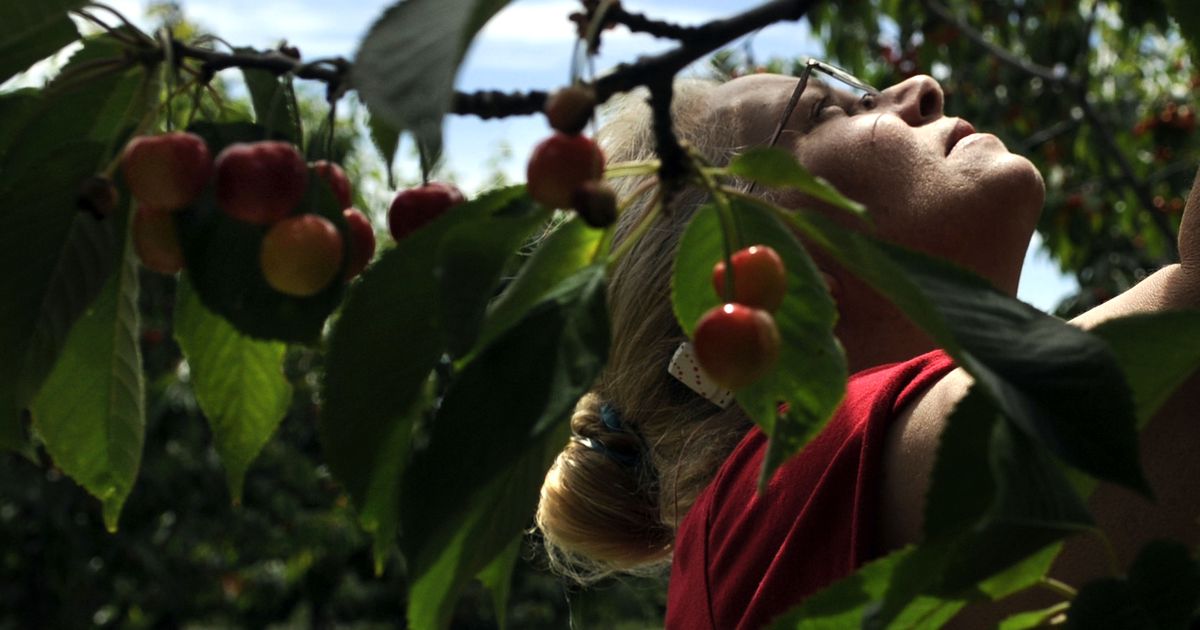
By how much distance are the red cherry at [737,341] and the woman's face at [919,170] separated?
1.12 m

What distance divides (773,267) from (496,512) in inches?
6.6

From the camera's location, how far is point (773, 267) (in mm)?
594

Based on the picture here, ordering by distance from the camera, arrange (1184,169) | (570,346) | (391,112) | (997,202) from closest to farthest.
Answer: (391,112) → (570,346) → (997,202) → (1184,169)

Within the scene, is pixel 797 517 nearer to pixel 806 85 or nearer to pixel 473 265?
pixel 806 85

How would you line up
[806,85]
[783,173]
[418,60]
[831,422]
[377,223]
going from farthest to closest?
[377,223] → [806,85] → [831,422] → [783,173] → [418,60]

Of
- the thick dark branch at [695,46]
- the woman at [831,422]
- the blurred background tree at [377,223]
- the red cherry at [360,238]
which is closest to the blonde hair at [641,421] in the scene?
the woman at [831,422]

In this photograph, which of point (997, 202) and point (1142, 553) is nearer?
point (1142, 553)

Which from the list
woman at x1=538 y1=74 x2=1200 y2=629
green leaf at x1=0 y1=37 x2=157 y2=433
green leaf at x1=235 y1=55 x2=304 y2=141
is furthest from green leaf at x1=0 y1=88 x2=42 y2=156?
woman at x1=538 y1=74 x2=1200 y2=629

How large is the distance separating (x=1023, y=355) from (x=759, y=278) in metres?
0.14

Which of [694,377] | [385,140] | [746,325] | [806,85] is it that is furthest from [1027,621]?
[806,85]

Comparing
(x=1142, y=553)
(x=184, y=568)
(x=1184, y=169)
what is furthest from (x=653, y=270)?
(x=184, y=568)

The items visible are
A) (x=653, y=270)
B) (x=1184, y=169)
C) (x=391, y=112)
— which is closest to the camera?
(x=391, y=112)

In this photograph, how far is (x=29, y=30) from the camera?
65 cm

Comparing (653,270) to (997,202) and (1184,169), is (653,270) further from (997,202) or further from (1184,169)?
(1184,169)
